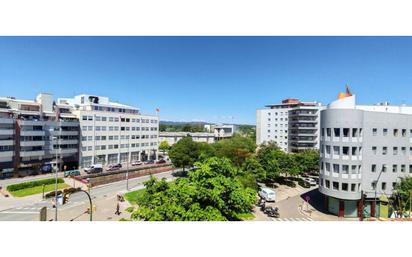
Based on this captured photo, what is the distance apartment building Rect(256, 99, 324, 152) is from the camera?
143ft

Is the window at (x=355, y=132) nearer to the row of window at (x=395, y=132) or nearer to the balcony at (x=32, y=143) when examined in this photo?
the row of window at (x=395, y=132)

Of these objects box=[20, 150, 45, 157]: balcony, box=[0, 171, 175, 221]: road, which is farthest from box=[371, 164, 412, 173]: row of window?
box=[20, 150, 45, 157]: balcony

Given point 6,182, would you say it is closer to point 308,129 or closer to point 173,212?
point 173,212

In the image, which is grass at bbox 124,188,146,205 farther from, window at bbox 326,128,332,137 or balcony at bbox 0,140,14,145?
window at bbox 326,128,332,137

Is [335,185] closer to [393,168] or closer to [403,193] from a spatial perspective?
[403,193]

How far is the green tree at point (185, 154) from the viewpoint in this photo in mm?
29125

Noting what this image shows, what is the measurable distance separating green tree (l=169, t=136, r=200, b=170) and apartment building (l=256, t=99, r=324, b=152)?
67.5 ft

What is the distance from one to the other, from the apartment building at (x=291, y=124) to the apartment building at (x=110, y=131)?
24.4m

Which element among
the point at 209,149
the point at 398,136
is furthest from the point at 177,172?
the point at 398,136

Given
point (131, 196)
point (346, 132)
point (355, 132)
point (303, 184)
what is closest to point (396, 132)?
point (355, 132)

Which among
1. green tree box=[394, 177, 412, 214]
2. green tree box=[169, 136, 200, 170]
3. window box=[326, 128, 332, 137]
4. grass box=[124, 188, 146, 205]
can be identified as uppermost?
window box=[326, 128, 332, 137]

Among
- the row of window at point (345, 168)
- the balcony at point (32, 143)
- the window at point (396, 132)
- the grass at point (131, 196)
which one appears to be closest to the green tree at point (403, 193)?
the row of window at point (345, 168)

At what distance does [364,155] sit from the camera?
57.6ft

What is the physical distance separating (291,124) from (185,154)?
2761cm
